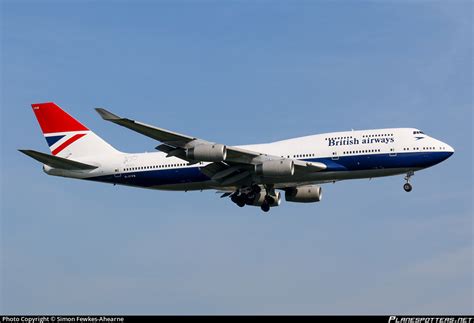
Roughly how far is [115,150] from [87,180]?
2875 mm

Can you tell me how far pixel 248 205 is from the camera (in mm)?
57375

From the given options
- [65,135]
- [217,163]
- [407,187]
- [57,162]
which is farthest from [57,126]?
[407,187]

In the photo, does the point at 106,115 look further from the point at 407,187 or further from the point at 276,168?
the point at 407,187

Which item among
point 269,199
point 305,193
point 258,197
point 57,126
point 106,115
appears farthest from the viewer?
point 57,126

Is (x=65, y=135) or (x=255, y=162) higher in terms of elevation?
(x=65, y=135)

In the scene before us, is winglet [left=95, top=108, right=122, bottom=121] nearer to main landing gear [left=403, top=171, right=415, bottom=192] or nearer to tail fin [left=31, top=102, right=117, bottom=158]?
tail fin [left=31, top=102, right=117, bottom=158]

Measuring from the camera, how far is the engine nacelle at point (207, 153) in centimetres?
5044

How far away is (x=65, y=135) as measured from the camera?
60.3 m

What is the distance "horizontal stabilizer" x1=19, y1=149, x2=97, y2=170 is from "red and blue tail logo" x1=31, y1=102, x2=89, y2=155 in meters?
3.13

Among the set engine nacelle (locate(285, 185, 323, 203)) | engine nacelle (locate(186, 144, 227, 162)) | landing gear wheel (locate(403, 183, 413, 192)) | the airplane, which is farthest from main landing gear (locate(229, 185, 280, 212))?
landing gear wheel (locate(403, 183, 413, 192))

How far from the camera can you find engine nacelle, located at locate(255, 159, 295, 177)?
5131 centimetres

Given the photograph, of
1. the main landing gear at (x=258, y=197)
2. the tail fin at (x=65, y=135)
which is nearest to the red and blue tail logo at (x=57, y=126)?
the tail fin at (x=65, y=135)

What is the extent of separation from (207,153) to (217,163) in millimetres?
3041

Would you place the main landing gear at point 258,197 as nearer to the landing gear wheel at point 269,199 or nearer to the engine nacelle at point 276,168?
the landing gear wheel at point 269,199
